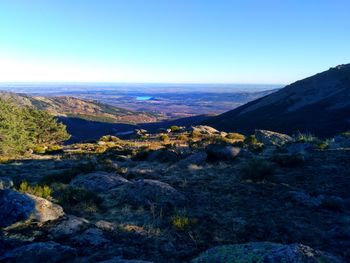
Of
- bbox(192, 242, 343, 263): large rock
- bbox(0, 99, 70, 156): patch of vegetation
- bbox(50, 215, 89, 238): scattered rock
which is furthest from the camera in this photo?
bbox(0, 99, 70, 156): patch of vegetation

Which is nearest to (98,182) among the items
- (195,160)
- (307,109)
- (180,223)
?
(180,223)

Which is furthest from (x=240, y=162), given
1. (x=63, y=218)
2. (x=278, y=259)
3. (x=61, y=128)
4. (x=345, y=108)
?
(x=345, y=108)

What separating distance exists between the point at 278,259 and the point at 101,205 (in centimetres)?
674

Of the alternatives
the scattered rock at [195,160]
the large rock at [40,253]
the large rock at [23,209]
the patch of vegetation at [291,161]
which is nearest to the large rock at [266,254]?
the large rock at [40,253]

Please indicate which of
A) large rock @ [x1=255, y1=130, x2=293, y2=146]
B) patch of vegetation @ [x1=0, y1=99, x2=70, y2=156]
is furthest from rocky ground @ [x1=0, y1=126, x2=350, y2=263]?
patch of vegetation @ [x1=0, y1=99, x2=70, y2=156]

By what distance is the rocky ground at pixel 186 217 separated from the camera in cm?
769

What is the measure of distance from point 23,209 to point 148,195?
398cm

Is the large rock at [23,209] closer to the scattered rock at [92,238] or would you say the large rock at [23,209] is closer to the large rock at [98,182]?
the scattered rock at [92,238]

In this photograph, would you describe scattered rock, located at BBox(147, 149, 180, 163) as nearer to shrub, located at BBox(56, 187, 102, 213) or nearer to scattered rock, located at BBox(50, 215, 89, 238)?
shrub, located at BBox(56, 187, 102, 213)

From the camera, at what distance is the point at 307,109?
109 metres

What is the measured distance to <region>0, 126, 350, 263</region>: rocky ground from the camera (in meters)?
7.69

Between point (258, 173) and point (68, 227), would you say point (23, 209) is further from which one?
point (258, 173)

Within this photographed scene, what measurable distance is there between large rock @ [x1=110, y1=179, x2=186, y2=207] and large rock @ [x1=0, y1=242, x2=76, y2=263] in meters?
3.85

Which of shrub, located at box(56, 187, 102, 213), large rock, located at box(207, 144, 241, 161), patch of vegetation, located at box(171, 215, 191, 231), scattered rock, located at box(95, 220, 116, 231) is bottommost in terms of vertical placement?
large rock, located at box(207, 144, 241, 161)
